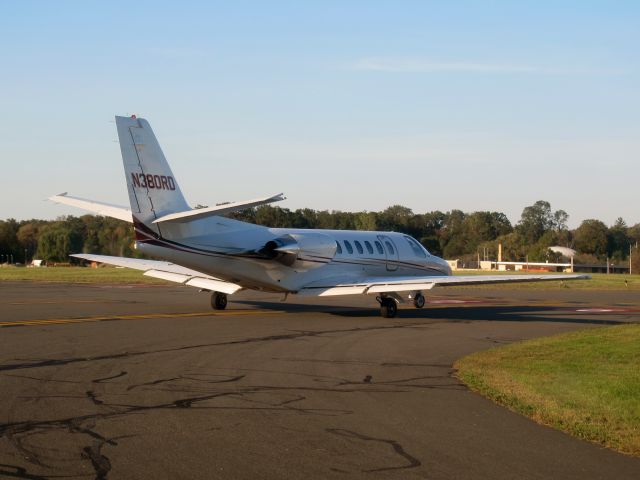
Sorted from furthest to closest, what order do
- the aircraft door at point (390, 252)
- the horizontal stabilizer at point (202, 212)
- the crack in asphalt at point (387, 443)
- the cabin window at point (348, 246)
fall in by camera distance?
the aircraft door at point (390, 252), the cabin window at point (348, 246), the horizontal stabilizer at point (202, 212), the crack in asphalt at point (387, 443)

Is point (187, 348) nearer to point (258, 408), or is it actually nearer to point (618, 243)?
point (258, 408)

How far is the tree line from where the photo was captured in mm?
102062

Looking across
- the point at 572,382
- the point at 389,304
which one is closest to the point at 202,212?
the point at 389,304

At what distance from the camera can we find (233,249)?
89.9 feet

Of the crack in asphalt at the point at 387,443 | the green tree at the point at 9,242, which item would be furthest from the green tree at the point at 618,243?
the crack in asphalt at the point at 387,443

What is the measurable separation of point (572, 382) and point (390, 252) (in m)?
20.4

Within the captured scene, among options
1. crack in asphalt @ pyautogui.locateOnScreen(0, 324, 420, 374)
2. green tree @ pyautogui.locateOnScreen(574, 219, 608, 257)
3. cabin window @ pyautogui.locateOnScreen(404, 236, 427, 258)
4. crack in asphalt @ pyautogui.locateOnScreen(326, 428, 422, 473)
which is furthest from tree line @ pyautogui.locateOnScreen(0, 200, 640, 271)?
crack in asphalt @ pyautogui.locateOnScreen(326, 428, 422, 473)

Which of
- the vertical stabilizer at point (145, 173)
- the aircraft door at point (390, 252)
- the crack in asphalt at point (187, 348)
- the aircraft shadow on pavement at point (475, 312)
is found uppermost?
the vertical stabilizer at point (145, 173)

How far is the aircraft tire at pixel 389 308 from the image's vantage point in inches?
1129

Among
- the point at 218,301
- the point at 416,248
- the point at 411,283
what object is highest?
the point at 416,248

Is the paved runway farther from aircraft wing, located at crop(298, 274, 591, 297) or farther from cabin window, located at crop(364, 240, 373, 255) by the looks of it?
Answer: cabin window, located at crop(364, 240, 373, 255)

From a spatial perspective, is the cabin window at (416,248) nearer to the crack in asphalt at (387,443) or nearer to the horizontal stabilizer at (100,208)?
the horizontal stabilizer at (100,208)

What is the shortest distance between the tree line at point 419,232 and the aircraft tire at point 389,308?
59.5m

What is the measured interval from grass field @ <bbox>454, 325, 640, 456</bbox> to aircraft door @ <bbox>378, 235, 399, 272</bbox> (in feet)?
42.4
